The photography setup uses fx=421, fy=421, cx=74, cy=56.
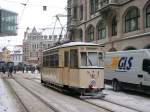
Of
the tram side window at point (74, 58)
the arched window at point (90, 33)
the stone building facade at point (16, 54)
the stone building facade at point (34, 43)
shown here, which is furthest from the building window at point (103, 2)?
the stone building facade at point (16, 54)

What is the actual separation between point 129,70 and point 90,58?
3.72 metres

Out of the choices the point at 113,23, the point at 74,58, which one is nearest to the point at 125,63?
the point at 74,58

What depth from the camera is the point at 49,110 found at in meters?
A: 17.0

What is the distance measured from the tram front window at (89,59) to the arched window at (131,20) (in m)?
15.8

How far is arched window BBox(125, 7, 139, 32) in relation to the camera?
127ft

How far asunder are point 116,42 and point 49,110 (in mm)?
27221

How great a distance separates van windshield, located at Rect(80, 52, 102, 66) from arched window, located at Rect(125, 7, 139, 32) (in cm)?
1568

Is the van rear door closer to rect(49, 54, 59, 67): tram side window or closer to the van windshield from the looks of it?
the van windshield

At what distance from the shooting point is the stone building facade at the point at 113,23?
36.8 meters

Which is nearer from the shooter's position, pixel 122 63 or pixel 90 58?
pixel 90 58

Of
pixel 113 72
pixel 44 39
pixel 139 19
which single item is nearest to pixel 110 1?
pixel 139 19

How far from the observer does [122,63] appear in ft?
89.4

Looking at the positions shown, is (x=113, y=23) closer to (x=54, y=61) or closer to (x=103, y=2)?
(x=103, y=2)

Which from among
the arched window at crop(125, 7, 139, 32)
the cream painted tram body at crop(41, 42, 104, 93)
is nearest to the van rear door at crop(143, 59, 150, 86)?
the cream painted tram body at crop(41, 42, 104, 93)
